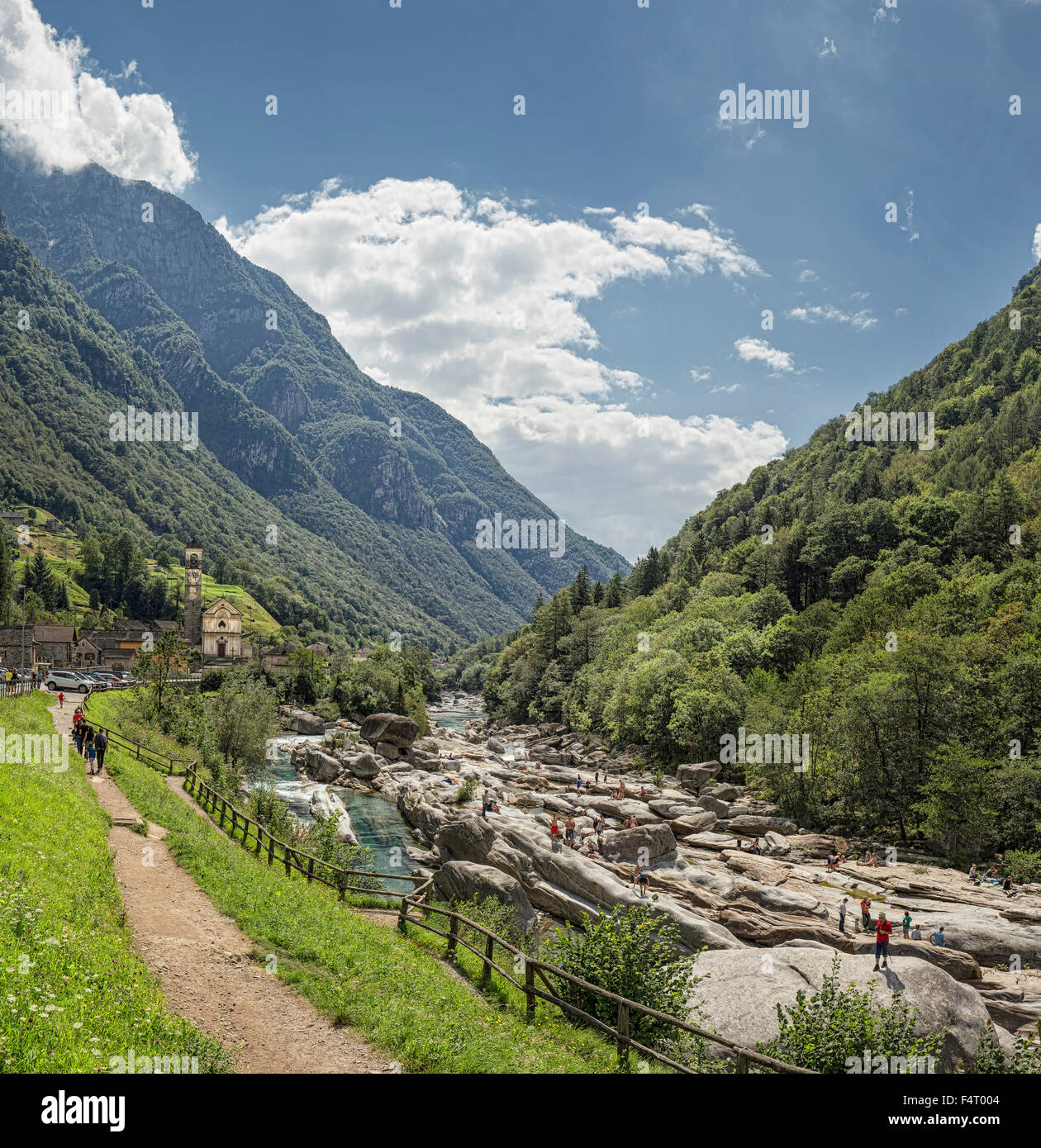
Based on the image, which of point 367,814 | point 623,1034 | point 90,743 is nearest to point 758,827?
point 367,814

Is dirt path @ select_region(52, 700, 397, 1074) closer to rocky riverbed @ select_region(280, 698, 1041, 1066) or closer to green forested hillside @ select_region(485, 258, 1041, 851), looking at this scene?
rocky riverbed @ select_region(280, 698, 1041, 1066)

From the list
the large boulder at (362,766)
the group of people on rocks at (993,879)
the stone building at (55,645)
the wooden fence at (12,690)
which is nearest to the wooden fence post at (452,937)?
the wooden fence at (12,690)

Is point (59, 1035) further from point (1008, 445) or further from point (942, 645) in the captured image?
point (1008, 445)

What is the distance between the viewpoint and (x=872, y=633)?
2655 inches

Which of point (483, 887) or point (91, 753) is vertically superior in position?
point (91, 753)

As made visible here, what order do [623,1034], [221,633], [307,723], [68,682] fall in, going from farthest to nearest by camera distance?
1. [221,633]
2. [307,723]
3. [68,682]
4. [623,1034]

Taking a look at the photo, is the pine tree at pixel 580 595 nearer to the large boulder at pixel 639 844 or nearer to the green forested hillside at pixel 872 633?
the green forested hillside at pixel 872 633

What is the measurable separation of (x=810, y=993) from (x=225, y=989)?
1430cm

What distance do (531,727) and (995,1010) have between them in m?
94.6

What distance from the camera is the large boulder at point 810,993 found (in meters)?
16.3

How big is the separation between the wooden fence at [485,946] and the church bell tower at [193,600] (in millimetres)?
101199

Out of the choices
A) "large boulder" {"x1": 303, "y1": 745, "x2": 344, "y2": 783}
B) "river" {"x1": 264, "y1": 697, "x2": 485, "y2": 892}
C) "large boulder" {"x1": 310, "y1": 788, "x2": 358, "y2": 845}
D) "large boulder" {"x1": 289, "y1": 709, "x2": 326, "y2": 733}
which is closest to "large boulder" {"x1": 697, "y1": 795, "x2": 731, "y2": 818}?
"river" {"x1": 264, "y1": 697, "x2": 485, "y2": 892}

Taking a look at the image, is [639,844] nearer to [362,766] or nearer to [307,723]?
[362,766]
